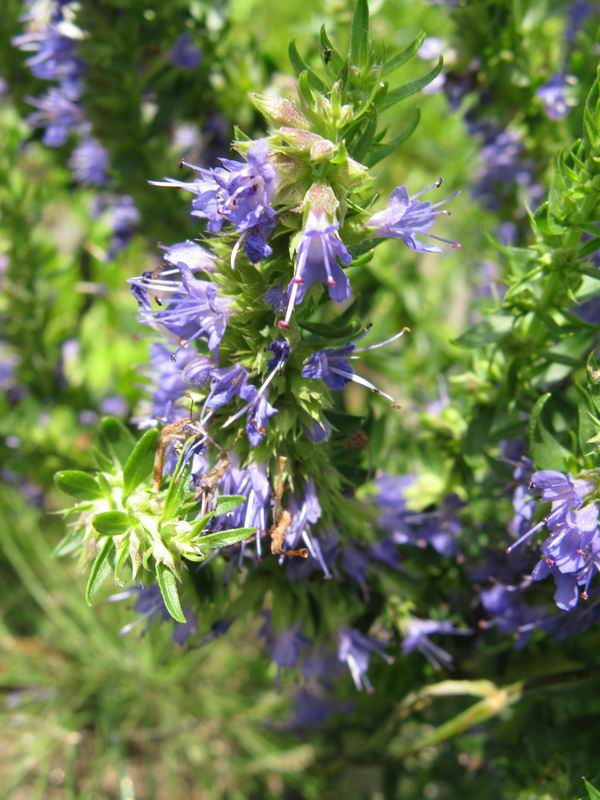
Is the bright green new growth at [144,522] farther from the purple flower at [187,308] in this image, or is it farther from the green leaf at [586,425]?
the green leaf at [586,425]

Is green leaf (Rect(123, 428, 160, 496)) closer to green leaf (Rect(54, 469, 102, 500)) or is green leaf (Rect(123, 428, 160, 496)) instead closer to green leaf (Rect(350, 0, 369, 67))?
green leaf (Rect(54, 469, 102, 500))

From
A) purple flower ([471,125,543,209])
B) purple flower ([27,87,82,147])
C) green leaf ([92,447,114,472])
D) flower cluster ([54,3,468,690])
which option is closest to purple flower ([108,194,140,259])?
purple flower ([27,87,82,147])

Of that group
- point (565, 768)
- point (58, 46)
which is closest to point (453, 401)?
point (565, 768)

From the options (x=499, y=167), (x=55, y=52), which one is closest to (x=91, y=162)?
(x=55, y=52)

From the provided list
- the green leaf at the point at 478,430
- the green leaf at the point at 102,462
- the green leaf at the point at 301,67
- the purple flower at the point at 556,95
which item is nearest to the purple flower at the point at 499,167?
the purple flower at the point at 556,95

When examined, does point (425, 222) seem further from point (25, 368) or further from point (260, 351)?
point (25, 368)

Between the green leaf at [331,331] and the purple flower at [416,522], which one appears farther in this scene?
the purple flower at [416,522]

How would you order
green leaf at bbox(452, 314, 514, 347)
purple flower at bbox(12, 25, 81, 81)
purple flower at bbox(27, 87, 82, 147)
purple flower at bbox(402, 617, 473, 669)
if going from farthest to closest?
purple flower at bbox(27, 87, 82, 147) < purple flower at bbox(12, 25, 81, 81) < purple flower at bbox(402, 617, 473, 669) < green leaf at bbox(452, 314, 514, 347)
